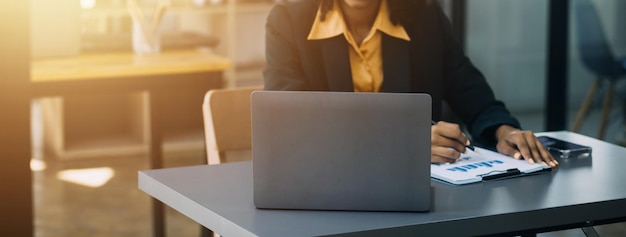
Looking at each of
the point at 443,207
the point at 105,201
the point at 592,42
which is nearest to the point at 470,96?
the point at 443,207

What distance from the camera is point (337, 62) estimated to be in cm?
272

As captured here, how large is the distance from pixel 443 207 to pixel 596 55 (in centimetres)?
311

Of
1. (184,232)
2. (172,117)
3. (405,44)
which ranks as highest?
(405,44)

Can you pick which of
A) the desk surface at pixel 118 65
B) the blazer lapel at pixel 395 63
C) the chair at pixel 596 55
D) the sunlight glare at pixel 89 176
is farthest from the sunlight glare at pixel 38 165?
the blazer lapel at pixel 395 63

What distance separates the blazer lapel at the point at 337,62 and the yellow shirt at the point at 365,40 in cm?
2

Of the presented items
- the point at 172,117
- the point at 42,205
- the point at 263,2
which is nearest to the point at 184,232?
the point at 42,205

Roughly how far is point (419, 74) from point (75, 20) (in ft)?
5.80

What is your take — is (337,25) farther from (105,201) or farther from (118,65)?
(105,201)

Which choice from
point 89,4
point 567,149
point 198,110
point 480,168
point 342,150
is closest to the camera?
point 342,150

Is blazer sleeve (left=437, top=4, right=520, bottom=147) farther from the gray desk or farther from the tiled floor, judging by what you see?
the tiled floor

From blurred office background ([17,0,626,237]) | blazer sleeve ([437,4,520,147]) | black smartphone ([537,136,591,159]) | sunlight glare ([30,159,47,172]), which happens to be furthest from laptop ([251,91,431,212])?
sunlight glare ([30,159,47,172])

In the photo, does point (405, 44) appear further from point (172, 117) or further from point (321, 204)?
point (172, 117)

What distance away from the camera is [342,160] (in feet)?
5.99

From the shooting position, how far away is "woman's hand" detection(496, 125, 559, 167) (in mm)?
2234
